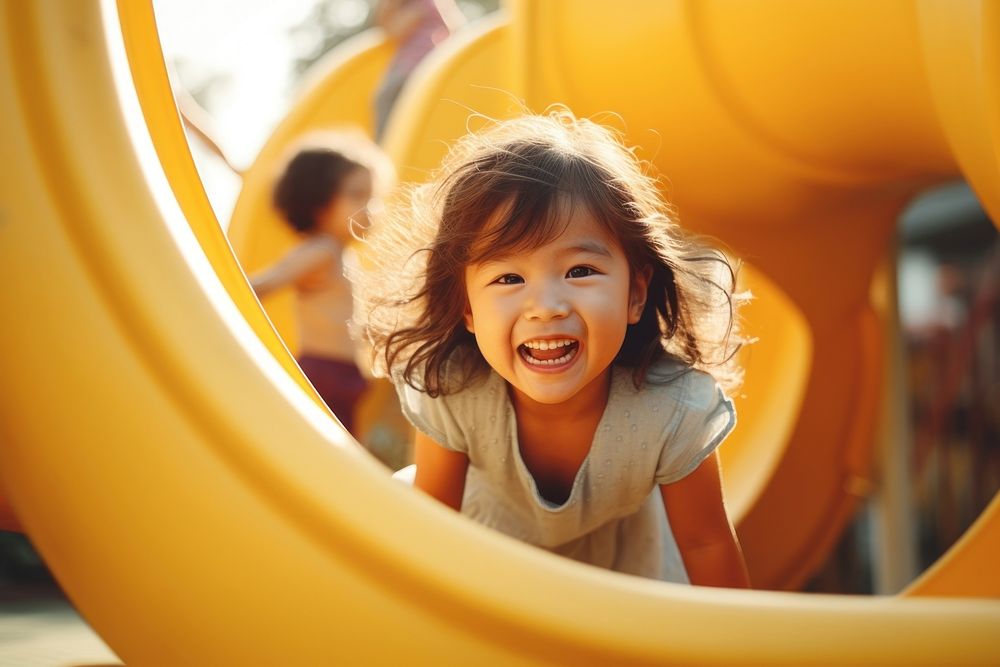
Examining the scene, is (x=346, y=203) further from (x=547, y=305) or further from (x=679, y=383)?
(x=547, y=305)

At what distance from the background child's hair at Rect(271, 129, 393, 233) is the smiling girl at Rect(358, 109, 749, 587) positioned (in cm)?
103

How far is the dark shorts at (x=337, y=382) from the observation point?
2.54m

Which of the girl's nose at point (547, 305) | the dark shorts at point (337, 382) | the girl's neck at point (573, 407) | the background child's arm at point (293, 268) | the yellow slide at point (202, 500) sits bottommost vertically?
the yellow slide at point (202, 500)

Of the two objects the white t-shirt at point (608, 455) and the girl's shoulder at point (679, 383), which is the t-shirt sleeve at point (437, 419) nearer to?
the white t-shirt at point (608, 455)

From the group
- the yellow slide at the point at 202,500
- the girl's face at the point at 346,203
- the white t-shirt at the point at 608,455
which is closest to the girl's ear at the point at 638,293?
the white t-shirt at the point at 608,455

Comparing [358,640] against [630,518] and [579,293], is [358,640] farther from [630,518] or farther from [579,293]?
[630,518]

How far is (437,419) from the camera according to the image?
4.66ft

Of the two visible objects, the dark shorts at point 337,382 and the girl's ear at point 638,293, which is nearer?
the girl's ear at point 638,293

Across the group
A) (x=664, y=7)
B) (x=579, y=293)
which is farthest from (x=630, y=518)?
(x=664, y=7)

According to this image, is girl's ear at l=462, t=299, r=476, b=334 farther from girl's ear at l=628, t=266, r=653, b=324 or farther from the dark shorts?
the dark shorts

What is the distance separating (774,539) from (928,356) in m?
2.40

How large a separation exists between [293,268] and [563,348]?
136 centimetres

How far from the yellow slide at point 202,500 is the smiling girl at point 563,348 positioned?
1.31 ft

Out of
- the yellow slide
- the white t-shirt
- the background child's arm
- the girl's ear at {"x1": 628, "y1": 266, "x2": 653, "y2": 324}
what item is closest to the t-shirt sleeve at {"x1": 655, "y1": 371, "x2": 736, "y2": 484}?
the white t-shirt
